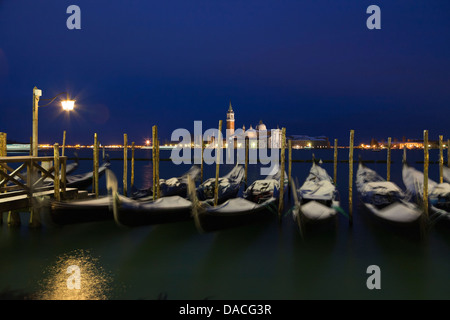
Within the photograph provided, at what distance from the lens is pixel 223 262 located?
15.5 ft

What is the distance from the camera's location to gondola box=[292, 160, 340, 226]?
545 centimetres

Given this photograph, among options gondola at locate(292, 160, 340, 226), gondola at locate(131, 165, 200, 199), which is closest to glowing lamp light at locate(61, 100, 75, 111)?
gondola at locate(131, 165, 200, 199)

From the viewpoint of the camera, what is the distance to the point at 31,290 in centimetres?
373

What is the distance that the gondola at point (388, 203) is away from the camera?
518cm

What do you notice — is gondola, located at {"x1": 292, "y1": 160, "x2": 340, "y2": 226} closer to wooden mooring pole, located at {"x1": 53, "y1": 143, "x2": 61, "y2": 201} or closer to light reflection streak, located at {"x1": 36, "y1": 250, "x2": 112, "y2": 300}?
light reflection streak, located at {"x1": 36, "y1": 250, "x2": 112, "y2": 300}

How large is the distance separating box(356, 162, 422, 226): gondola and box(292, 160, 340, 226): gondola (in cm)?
74

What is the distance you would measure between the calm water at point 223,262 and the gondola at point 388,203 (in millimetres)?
287

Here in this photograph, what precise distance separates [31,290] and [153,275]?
1.39 m

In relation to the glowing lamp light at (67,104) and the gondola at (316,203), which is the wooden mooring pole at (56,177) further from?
the gondola at (316,203)

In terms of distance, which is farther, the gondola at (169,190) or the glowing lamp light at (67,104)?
the gondola at (169,190)

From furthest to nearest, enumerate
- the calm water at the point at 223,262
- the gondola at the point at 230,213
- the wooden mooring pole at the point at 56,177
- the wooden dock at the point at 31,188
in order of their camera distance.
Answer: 1. the wooden mooring pole at the point at 56,177
2. the wooden dock at the point at 31,188
3. the gondola at the point at 230,213
4. the calm water at the point at 223,262

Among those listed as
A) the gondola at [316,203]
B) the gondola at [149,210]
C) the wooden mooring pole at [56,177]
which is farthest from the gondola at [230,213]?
the wooden mooring pole at [56,177]
